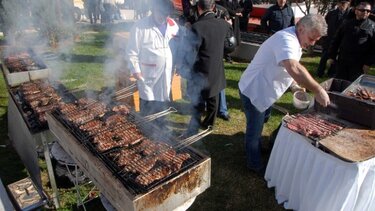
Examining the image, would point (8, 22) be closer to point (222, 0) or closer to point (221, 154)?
point (222, 0)

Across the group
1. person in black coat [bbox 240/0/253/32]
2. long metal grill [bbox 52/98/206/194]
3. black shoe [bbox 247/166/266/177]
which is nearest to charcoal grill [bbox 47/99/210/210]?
long metal grill [bbox 52/98/206/194]

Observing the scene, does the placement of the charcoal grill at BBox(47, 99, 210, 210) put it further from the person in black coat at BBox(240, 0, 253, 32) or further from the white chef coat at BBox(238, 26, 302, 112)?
the person in black coat at BBox(240, 0, 253, 32)

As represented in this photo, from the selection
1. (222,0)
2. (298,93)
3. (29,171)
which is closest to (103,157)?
(29,171)

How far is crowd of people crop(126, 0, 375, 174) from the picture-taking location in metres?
3.53

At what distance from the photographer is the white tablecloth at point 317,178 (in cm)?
307

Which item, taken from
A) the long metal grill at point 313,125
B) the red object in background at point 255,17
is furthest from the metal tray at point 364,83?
the red object in background at point 255,17

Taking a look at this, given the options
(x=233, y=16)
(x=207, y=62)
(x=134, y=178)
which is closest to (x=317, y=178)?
(x=134, y=178)

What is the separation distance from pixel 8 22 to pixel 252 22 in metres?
10.6

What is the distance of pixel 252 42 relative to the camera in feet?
35.8

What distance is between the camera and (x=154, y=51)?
469 cm

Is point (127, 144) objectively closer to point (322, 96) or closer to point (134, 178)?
point (134, 178)

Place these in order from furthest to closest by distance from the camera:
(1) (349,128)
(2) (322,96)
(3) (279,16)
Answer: (3) (279,16) → (1) (349,128) → (2) (322,96)

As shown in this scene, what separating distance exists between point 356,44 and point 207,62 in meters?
3.26

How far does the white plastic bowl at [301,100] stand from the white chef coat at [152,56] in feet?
6.92
